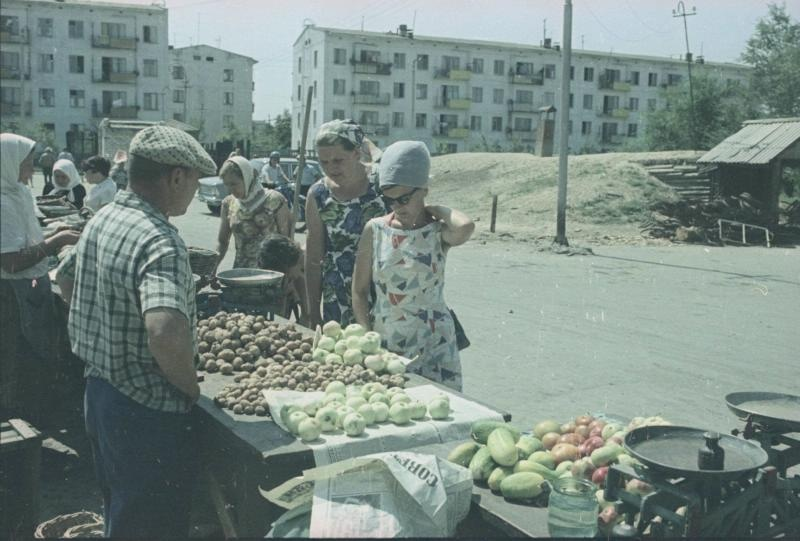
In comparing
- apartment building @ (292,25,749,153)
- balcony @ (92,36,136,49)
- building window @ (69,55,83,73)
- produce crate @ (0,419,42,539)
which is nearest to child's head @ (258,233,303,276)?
produce crate @ (0,419,42,539)

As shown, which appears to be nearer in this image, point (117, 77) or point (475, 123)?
point (117, 77)

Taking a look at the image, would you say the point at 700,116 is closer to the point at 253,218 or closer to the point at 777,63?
the point at 777,63

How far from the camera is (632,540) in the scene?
227cm

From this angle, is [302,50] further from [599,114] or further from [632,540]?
[632,540]

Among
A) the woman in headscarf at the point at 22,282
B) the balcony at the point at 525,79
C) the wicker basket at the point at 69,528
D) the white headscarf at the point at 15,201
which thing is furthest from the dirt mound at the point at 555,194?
the balcony at the point at 525,79

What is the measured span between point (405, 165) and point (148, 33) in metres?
67.2

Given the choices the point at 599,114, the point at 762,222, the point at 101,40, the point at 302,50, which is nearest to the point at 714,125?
the point at 762,222

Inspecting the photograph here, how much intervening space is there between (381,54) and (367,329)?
6652 centimetres

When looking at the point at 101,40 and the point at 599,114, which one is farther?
the point at 599,114

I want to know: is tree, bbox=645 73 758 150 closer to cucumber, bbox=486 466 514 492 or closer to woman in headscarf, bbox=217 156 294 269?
woman in headscarf, bbox=217 156 294 269

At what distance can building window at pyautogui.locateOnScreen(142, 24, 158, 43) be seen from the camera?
6488cm

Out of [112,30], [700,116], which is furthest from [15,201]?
[112,30]

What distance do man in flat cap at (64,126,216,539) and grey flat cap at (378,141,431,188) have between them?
106 cm

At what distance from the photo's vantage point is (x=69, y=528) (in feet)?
13.2
